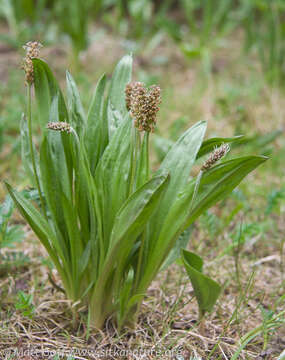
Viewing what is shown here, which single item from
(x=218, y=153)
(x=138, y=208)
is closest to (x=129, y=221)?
(x=138, y=208)

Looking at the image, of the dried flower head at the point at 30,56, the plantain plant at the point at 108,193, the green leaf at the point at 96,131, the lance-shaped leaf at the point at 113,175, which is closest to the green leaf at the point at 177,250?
the plantain plant at the point at 108,193

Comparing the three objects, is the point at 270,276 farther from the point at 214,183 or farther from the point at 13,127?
the point at 13,127

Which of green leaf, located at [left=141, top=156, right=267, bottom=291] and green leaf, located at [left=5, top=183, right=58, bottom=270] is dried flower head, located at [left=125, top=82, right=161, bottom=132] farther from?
green leaf, located at [left=5, top=183, right=58, bottom=270]

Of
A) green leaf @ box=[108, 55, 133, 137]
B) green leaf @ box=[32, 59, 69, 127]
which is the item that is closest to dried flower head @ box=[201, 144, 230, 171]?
green leaf @ box=[108, 55, 133, 137]

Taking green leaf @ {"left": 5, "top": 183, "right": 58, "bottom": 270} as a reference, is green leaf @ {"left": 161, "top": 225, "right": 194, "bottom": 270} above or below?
below

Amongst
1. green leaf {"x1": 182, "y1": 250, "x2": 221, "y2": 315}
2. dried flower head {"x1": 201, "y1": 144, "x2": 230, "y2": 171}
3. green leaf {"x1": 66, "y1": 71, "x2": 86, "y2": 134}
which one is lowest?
green leaf {"x1": 182, "y1": 250, "x2": 221, "y2": 315}

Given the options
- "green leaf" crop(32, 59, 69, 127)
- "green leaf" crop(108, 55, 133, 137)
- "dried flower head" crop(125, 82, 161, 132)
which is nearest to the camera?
"dried flower head" crop(125, 82, 161, 132)

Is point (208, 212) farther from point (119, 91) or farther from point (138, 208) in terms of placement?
point (138, 208)
